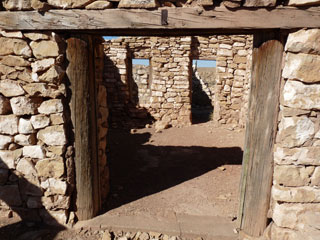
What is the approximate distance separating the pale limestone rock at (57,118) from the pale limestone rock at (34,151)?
34 cm

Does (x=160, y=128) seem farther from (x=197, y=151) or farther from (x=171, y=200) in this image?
(x=171, y=200)

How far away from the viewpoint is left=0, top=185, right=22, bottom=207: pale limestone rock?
2564 millimetres

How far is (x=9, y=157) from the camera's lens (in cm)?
249

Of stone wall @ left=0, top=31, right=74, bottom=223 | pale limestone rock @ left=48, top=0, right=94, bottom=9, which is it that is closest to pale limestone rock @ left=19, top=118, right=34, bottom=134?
stone wall @ left=0, top=31, right=74, bottom=223

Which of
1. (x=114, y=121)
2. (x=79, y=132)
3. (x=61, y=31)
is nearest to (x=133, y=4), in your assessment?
(x=61, y=31)

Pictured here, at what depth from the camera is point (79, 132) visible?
2498mm

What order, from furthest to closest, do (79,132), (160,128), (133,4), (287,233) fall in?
(160,128) < (79,132) < (287,233) < (133,4)

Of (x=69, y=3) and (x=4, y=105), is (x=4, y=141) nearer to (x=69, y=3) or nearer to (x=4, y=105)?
(x=4, y=105)

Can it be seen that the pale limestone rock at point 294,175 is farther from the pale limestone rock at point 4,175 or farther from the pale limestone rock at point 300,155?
the pale limestone rock at point 4,175

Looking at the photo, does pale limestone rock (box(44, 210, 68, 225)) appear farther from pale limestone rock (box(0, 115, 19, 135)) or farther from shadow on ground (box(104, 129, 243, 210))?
pale limestone rock (box(0, 115, 19, 135))

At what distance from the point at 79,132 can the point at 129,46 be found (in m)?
A: 5.77

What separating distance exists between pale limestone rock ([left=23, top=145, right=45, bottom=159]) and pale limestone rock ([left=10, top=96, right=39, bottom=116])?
0.39 metres

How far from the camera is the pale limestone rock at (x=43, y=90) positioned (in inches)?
91.9

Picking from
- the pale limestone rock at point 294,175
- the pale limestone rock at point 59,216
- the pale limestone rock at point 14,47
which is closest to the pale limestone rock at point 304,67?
the pale limestone rock at point 294,175
